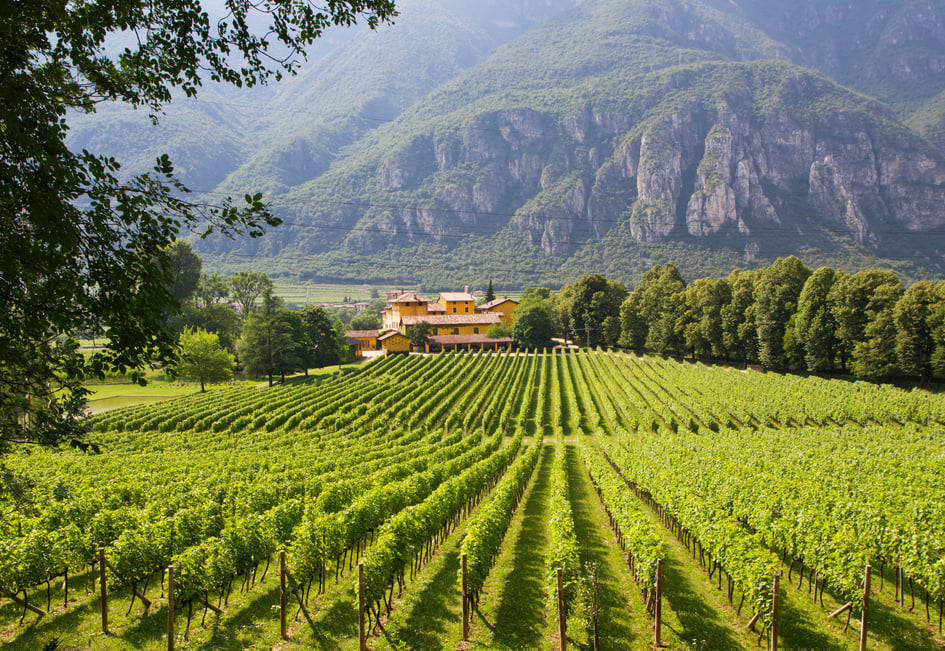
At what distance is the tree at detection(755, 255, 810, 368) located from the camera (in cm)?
4950

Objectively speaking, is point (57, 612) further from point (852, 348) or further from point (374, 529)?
point (852, 348)

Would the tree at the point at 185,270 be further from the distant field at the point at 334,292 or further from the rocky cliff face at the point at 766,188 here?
the rocky cliff face at the point at 766,188

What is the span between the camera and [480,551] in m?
9.34

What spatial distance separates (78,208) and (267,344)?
49.8m

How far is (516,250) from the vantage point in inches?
7343

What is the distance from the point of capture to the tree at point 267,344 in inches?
1971

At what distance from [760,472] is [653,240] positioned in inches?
6676

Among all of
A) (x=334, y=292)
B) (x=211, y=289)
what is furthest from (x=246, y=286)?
(x=334, y=292)

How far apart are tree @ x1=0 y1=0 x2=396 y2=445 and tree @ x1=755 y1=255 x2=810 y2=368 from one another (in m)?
56.2

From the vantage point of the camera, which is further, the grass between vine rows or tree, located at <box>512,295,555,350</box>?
tree, located at <box>512,295,555,350</box>

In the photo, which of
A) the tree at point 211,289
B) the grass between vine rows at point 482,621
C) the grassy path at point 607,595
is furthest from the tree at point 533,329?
the grass between vine rows at point 482,621

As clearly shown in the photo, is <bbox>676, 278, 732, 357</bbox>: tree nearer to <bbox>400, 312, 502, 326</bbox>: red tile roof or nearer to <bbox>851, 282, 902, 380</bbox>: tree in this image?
<bbox>851, 282, 902, 380</bbox>: tree

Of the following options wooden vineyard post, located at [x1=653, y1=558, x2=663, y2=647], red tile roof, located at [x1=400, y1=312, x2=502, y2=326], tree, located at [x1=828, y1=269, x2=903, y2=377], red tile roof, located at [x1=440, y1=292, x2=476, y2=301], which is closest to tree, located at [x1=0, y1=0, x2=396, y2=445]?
wooden vineyard post, located at [x1=653, y1=558, x2=663, y2=647]

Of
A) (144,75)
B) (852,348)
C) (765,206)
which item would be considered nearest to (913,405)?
(852,348)
